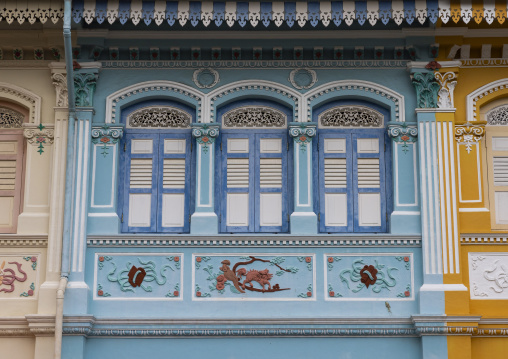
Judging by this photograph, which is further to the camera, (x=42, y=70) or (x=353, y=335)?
(x=42, y=70)

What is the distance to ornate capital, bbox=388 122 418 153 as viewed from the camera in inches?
527

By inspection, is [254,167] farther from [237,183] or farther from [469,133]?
[469,133]

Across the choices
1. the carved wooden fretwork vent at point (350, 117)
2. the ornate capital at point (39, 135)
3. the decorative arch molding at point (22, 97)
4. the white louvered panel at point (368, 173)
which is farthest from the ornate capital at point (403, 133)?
the decorative arch molding at point (22, 97)

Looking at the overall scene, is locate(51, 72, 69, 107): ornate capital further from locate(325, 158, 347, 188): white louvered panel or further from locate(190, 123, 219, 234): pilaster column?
locate(325, 158, 347, 188): white louvered panel

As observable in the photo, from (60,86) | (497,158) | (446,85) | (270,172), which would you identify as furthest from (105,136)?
(497,158)

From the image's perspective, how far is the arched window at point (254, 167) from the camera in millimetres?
13305

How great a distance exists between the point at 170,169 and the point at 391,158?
296 centimetres

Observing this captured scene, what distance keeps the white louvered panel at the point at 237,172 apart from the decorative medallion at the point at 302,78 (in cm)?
123

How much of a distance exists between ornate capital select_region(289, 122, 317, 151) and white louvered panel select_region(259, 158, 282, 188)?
38 centimetres

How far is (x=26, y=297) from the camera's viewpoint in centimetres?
1287

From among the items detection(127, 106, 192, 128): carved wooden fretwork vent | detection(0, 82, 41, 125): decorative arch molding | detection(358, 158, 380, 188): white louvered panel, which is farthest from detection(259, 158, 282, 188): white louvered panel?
detection(0, 82, 41, 125): decorative arch molding

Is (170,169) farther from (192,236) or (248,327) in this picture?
(248,327)

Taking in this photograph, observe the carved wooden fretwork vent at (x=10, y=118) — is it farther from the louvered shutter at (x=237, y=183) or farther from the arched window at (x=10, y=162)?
the louvered shutter at (x=237, y=183)

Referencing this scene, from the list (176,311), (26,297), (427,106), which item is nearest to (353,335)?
(176,311)
